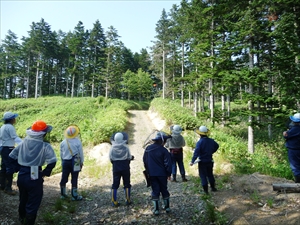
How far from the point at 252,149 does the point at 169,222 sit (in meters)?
10.0

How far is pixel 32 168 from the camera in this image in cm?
401

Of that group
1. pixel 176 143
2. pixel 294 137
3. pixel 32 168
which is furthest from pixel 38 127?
pixel 294 137

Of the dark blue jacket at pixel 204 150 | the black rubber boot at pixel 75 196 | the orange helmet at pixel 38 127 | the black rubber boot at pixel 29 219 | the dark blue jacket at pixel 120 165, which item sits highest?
the orange helmet at pixel 38 127

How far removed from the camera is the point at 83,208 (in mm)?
5699

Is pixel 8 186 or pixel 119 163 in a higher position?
pixel 119 163

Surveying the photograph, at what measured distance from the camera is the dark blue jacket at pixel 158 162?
16.1 ft

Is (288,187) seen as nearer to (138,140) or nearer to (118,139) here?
(118,139)

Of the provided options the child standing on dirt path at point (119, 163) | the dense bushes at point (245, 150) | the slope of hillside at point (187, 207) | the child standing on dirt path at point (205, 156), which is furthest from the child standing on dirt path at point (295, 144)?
the child standing on dirt path at point (119, 163)

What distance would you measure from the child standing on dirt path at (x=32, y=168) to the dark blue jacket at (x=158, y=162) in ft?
7.34

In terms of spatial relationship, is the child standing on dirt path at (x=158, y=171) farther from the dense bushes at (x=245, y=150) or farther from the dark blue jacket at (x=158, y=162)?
the dense bushes at (x=245, y=150)

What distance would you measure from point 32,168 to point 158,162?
2795 millimetres

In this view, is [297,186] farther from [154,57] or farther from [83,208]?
[154,57]

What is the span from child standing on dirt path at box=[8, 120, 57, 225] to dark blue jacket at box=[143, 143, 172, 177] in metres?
2.24

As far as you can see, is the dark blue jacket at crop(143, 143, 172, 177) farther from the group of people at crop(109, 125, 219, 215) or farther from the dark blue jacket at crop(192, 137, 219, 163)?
the dark blue jacket at crop(192, 137, 219, 163)
